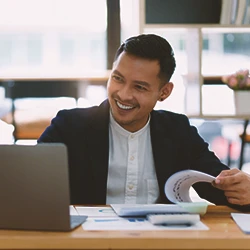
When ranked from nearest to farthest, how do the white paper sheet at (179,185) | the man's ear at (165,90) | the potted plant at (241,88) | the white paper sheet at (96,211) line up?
the white paper sheet at (96,211)
the white paper sheet at (179,185)
the man's ear at (165,90)
the potted plant at (241,88)

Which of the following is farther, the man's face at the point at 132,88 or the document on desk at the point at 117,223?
the man's face at the point at 132,88

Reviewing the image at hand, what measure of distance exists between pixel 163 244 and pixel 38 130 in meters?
2.71

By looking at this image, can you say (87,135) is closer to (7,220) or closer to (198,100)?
(7,220)

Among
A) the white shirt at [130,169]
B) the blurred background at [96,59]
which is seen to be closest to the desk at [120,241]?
the white shirt at [130,169]

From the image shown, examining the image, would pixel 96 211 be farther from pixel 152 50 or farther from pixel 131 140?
pixel 152 50

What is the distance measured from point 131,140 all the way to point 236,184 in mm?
522

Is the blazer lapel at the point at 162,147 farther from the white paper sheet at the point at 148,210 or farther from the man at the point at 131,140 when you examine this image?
the white paper sheet at the point at 148,210

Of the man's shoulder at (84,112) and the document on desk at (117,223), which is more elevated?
the man's shoulder at (84,112)

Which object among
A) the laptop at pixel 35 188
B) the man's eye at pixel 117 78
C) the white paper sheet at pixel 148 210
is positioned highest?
the man's eye at pixel 117 78

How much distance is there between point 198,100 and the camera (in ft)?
12.2

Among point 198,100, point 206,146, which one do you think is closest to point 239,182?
point 206,146

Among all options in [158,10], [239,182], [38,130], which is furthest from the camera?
[38,130]

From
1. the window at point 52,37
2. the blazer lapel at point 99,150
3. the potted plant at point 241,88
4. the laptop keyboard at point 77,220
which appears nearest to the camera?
the laptop keyboard at point 77,220

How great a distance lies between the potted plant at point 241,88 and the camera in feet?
12.2
